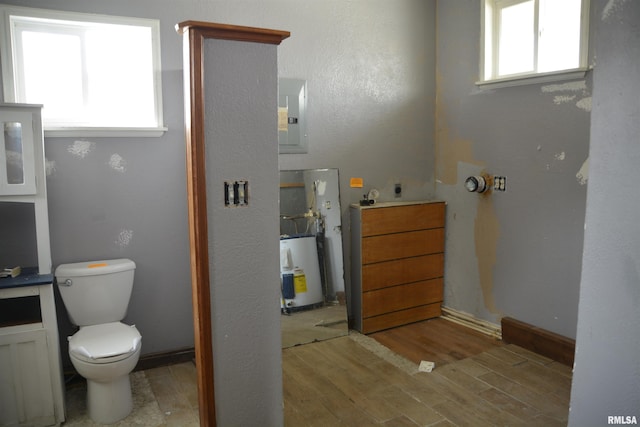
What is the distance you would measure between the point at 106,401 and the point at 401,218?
2.38 meters

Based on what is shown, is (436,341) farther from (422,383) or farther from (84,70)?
(84,70)

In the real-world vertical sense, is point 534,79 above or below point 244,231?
above

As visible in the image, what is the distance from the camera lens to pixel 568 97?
311 centimetres

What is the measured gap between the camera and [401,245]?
3.84 m

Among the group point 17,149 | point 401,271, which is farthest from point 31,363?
point 401,271

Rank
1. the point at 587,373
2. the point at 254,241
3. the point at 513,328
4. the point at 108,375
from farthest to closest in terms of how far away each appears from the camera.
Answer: the point at 513,328 < the point at 108,375 < the point at 254,241 < the point at 587,373

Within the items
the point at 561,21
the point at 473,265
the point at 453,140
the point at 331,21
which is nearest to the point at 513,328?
the point at 473,265

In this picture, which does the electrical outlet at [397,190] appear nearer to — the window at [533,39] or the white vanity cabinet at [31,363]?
the window at [533,39]

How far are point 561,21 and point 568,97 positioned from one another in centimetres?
52

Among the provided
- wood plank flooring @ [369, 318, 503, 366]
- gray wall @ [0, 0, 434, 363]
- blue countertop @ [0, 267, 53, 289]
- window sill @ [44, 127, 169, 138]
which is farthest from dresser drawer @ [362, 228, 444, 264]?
blue countertop @ [0, 267, 53, 289]

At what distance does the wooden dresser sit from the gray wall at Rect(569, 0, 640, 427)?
2.21 meters

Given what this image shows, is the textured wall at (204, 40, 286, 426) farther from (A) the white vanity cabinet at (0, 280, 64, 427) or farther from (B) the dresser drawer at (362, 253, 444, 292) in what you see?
(B) the dresser drawer at (362, 253, 444, 292)

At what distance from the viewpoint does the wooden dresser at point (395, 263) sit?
369cm

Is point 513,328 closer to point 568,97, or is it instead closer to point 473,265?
point 473,265
